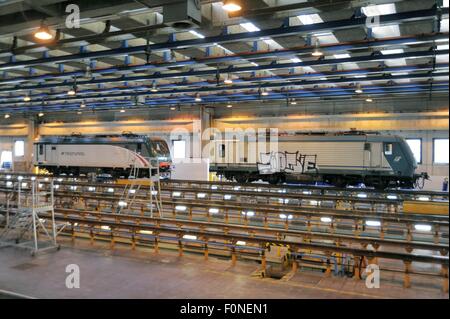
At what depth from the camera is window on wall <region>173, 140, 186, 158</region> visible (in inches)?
1092

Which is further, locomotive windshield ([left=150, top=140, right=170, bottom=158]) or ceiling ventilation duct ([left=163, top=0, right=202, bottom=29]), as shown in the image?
locomotive windshield ([left=150, top=140, right=170, bottom=158])

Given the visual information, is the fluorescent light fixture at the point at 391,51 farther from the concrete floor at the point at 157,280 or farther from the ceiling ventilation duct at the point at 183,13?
the concrete floor at the point at 157,280

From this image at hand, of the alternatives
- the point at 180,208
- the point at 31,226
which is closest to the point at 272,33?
the point at 180,208

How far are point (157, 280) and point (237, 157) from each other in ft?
50.7

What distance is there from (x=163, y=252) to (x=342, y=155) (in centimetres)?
1273

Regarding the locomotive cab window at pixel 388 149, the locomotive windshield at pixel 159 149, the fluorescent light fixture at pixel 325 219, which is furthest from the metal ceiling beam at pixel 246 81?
the fluorescent light fixture at pixel 325 219

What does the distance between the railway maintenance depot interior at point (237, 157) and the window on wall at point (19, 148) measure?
848cm

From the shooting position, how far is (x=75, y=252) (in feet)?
29.5

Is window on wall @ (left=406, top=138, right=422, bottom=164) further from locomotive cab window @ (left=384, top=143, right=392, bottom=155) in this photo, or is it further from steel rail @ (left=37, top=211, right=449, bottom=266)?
steel rail @ (left=37, top=211, right=449, bottom=266)

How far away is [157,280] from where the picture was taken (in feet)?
22.6

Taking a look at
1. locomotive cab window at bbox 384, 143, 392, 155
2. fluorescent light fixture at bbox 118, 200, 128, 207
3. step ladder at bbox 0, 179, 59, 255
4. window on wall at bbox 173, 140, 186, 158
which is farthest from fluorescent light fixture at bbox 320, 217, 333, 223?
window on wall at bbox 173, 140, 186, 158

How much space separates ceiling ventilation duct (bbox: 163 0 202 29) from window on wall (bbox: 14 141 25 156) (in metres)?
32.6

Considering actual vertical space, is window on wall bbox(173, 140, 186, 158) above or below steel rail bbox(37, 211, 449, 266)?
above

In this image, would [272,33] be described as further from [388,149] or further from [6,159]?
[6,159]
